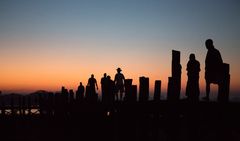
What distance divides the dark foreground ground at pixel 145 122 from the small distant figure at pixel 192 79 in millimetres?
228

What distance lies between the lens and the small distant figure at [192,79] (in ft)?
25.5

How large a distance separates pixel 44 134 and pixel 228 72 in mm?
12515

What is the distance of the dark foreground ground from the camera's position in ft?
23.6

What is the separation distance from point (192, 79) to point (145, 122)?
1.69 m

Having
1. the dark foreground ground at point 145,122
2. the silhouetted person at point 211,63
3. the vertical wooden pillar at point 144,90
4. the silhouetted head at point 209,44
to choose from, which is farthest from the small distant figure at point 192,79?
the vertical wooden pillar at point 144,90

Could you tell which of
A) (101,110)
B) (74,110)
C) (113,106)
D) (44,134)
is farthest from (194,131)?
(44,134)

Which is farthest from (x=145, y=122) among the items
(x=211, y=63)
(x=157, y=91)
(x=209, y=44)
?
(x=209, y=44)

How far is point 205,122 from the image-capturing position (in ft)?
23.9

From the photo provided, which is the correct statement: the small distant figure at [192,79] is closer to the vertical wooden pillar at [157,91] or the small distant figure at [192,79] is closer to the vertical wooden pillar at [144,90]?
the vertical wooden pillar at [157,91]

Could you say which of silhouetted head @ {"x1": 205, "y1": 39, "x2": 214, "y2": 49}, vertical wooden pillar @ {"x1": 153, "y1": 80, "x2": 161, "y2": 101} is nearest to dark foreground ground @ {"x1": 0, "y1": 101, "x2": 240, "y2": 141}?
vertical wooden pillar @ {"x1": 153, "y1": 80, "x2": 161, "y2": 101}

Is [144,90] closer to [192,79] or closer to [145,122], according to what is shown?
[145,122]

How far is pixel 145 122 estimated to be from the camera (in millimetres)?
9359

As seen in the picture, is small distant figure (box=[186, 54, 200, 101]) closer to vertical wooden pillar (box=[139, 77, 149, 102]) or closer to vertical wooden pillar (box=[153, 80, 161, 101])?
vertical wooden pillar (box=[153, 80, 161, 101])

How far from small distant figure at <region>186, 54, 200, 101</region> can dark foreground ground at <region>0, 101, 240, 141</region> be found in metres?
0.23
